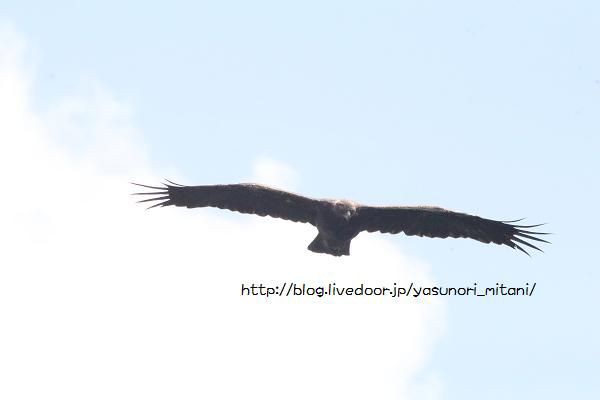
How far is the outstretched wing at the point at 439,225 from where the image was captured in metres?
19.6

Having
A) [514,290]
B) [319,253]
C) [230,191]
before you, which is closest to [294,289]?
[319,253]

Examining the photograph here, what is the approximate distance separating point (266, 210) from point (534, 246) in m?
4.81

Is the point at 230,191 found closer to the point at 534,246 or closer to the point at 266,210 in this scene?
the point at 266,210

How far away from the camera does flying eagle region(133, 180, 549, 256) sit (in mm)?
19328

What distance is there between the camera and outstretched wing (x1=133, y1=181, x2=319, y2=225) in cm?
1983

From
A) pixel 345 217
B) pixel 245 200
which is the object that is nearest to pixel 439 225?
pixel 345 217

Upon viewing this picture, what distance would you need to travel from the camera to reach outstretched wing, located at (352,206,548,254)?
→ 19.6 m

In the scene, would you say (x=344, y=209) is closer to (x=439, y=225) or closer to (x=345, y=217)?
(x=345, y=217)

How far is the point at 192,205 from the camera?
67.2 ft

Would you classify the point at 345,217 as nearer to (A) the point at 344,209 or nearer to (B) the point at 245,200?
(A) the point at 344,209

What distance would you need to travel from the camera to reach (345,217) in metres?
19.3

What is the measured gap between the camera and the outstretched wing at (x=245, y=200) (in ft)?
65.1

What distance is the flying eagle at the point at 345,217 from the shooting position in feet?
63.4

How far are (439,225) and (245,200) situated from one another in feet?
11.5
